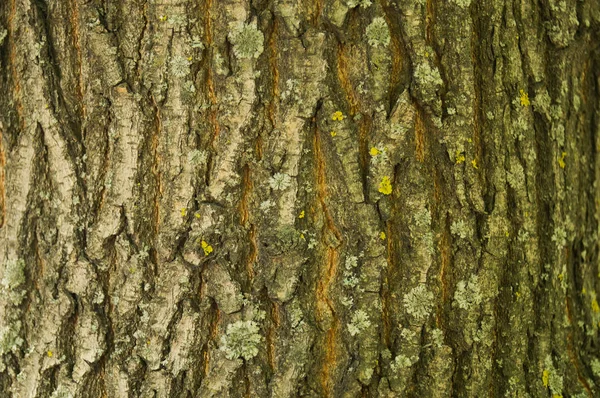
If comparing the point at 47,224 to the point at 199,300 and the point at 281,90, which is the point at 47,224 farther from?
the point at 281,90

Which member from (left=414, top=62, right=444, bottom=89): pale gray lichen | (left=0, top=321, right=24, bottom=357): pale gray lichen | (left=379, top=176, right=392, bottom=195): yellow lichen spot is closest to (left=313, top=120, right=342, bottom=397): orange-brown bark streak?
(left=379, top=176, right=392, bottom=195): yellow lichen spot

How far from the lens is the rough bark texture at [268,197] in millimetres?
1447

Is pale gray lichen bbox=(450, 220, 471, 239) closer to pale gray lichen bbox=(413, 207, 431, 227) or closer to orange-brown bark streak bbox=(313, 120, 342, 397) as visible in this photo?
pale gray lichen bbox=(413, 207, 431, 227)

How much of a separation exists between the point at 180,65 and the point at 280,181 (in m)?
0.36

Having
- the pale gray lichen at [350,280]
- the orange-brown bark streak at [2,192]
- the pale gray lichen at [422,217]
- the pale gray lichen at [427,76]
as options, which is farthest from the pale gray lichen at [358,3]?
the orange-brown bark streak at [2,192]

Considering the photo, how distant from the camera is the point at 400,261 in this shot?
1505 millimetres

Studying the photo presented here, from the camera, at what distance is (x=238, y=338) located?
1.48 meters

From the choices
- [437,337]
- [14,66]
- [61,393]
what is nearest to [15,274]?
[61,393]

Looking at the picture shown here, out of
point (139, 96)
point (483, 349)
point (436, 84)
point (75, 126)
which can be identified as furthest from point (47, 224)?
point (483, 349)

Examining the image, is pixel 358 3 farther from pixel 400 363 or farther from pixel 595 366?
pixel 595 366

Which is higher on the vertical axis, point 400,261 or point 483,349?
point 400,261

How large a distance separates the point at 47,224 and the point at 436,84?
102 centimetres

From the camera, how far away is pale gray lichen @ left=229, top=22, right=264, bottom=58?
4.70 ft

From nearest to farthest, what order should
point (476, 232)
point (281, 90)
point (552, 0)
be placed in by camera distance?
point (281, 90), point (476, 232), point (552, 0)
